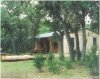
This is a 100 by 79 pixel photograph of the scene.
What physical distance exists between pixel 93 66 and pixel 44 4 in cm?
413

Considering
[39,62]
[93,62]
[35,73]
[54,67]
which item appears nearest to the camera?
[93,62]

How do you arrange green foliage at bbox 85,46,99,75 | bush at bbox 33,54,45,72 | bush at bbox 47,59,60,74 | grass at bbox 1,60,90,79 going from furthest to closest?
1. bush at bbox 33,54,45,72
2. bush at bbox 47,59,60,74
3. green foliage at bbox 85,46,99,75
4. grass at bbox 1,60,90,79

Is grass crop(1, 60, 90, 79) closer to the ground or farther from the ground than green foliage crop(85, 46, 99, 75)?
closer to the ground

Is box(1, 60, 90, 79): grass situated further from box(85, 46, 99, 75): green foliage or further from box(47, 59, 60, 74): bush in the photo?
box(85, 46, 99, 75): green foliage

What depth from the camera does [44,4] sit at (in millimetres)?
14602

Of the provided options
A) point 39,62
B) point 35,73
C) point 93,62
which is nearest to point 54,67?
point 35,73

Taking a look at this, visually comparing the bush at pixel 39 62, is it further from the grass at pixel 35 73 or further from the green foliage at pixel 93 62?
the green foliage at pixel 93 62

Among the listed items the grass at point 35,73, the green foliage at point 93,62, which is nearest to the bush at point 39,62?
the grass at point 35,73

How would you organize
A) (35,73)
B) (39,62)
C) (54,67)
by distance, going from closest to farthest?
1. (54,67)
2. (35,73)
3. (39,62)

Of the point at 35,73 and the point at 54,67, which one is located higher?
the point at 54,67

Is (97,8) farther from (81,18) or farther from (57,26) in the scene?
(57,26)

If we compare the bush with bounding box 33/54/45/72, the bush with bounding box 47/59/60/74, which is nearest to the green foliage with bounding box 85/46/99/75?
the bush with bounding box 47/59/60/74

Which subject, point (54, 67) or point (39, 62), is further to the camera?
point (39, 62)

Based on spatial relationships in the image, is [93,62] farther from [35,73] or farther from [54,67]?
→ [35,73]
